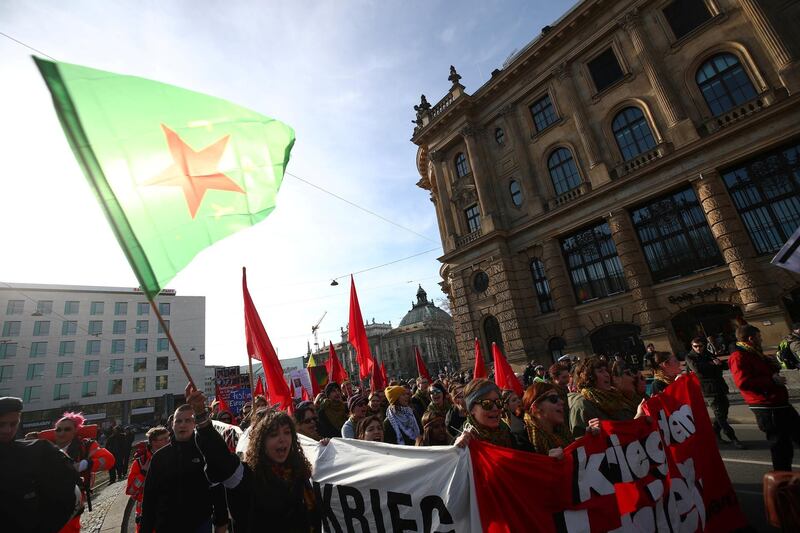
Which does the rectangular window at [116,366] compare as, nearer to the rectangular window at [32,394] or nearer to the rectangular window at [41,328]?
the rectangular window at [32,394]

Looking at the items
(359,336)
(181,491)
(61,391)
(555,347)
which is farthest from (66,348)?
(181,491)

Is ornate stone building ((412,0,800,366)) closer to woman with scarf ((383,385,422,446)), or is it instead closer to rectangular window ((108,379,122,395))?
woman with scarf ((383,385,422,446))

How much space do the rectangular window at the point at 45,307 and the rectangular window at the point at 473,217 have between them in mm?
57230

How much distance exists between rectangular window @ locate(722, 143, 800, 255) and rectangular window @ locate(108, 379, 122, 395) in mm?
64879

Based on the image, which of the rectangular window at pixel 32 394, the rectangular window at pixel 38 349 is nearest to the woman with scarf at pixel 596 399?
the rectangular window at pixel 32 394

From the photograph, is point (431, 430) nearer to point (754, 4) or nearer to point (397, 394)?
point (397, 394)

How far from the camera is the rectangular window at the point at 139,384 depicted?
49562mm

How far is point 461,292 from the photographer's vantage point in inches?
863

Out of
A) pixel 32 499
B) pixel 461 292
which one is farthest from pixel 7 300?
pixel 32 499

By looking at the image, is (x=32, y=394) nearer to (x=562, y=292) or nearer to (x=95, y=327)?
(x=95, y=327)

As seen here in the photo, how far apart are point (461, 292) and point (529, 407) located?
18.6 meters

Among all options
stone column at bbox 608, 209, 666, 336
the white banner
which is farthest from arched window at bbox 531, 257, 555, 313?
the white banner

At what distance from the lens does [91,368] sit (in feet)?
156

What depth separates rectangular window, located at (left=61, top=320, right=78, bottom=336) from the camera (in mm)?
47906
